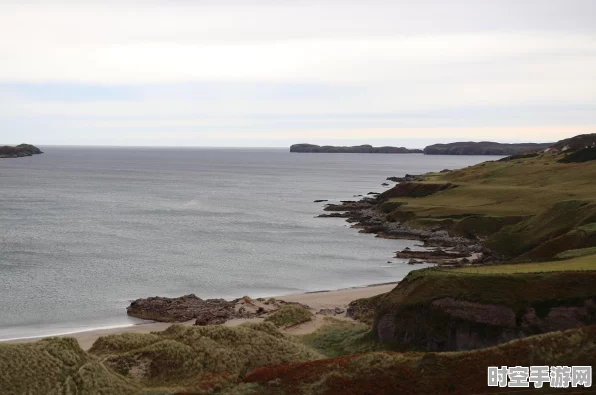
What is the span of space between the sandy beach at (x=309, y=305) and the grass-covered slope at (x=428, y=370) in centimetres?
1482

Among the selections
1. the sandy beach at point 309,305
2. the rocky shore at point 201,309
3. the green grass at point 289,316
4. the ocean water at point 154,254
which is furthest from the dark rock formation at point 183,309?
the green grass at point 289,316

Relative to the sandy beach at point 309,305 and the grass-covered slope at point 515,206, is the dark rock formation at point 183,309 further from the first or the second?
the grass-covered slope at point 515,206

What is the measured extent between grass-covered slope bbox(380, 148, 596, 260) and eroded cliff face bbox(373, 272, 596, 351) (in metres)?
18.9

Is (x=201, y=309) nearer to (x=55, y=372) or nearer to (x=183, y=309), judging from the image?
(x=183, y=309)

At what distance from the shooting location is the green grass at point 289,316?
130ft

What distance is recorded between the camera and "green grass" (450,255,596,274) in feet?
105

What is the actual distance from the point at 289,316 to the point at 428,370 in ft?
63.5

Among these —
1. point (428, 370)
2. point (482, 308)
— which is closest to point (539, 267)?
point (482, 308)

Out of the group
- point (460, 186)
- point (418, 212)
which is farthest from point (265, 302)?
point (460, 186)

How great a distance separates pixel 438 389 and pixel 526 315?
9.32 meters

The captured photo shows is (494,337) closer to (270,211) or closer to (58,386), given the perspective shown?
(58,386)

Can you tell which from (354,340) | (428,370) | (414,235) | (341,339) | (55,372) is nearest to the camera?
(428,370)

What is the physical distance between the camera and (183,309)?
43.8 metres

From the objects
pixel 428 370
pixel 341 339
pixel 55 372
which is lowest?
pixel 341 339
